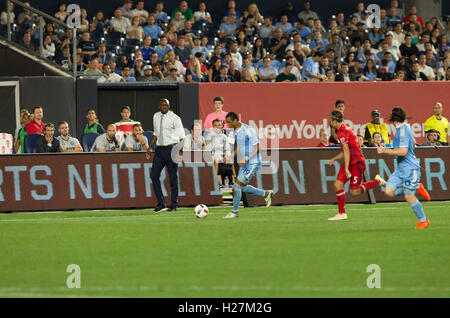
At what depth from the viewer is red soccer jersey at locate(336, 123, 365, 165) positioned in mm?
16312

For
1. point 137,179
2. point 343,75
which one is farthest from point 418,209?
point 343,75

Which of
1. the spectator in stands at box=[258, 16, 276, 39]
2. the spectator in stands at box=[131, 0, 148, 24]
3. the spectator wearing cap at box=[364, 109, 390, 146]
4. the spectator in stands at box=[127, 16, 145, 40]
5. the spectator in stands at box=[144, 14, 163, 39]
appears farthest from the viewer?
the spectator in stands at box=[258, 16, 276, 39]

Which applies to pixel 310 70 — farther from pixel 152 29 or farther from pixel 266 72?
pixel 152 29

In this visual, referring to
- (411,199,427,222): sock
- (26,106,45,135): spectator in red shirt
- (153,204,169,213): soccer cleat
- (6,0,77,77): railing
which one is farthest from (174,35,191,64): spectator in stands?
(411,199,427,222): sock

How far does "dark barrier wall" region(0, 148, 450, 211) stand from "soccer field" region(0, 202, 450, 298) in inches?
47.0

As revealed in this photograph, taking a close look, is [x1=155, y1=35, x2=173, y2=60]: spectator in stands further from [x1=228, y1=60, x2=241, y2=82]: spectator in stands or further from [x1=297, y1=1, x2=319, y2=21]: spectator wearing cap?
[x1=297, y1=1, x2=319, y2=21]: spectator wearing cap

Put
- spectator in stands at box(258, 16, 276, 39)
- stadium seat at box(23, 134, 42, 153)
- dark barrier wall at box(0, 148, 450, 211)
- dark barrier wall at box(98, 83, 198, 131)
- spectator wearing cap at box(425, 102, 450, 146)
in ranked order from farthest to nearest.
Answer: spectator in stands at box(258, 16, 276, 39)
dark barrier wall at box(98, 83, 198, 131)
spectator wearing cap at box(425, 102, 450, 146)
stadium seat at box(23, 134, 42, 153)
dark barrier wall at box(0, 148, 450, 211)

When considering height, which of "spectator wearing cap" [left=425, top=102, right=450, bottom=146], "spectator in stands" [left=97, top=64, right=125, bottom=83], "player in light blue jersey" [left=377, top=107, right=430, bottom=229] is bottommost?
"player in light blue jersey" [left=377, top=107, right=430, bottom=229]

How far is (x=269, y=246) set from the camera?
1280 centimetres

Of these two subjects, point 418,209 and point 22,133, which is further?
point 22,133

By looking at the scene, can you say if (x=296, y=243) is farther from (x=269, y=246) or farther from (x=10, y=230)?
(x=10, y=230)

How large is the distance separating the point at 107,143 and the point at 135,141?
0.65m

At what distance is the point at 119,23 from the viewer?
2816 centimetres

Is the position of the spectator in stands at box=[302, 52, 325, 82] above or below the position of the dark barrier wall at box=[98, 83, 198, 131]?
above
